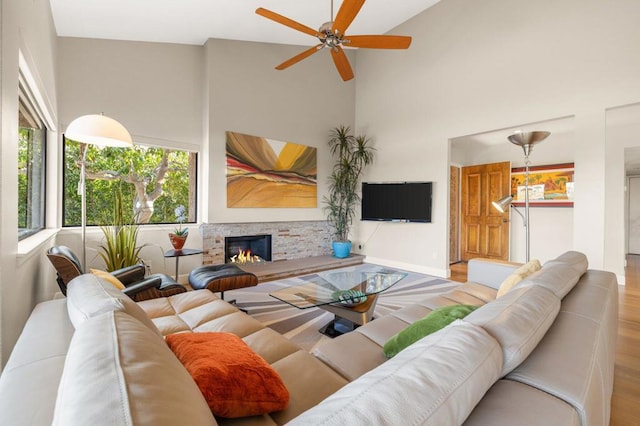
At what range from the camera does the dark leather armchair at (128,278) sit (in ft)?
6.57

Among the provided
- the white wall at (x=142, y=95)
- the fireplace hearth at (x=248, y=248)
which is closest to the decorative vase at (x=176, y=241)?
the white wall at (x=142, y=95)

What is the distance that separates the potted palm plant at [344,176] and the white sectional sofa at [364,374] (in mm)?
4522

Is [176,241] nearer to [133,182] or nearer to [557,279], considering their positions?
[133,182]

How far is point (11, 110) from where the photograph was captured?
1595mm

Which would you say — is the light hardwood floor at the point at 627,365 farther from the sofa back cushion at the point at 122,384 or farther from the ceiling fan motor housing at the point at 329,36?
the ceiling fan motor housing at the point at 329,36

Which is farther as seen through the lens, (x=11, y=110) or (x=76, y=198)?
(x=76, y=198)

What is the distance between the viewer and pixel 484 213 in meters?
5.94

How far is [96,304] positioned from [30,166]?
97.7 inches

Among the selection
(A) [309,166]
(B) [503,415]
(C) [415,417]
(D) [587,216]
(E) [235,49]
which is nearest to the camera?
(C) [415,417]

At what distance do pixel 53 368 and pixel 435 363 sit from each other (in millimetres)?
1064

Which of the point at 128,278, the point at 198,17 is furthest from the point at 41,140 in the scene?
the point at 198,17

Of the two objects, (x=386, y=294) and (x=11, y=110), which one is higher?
(x=11, y=110)

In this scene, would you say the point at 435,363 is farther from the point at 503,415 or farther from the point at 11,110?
the point at 11,110

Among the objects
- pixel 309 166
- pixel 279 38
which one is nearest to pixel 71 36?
pixel 279 38
